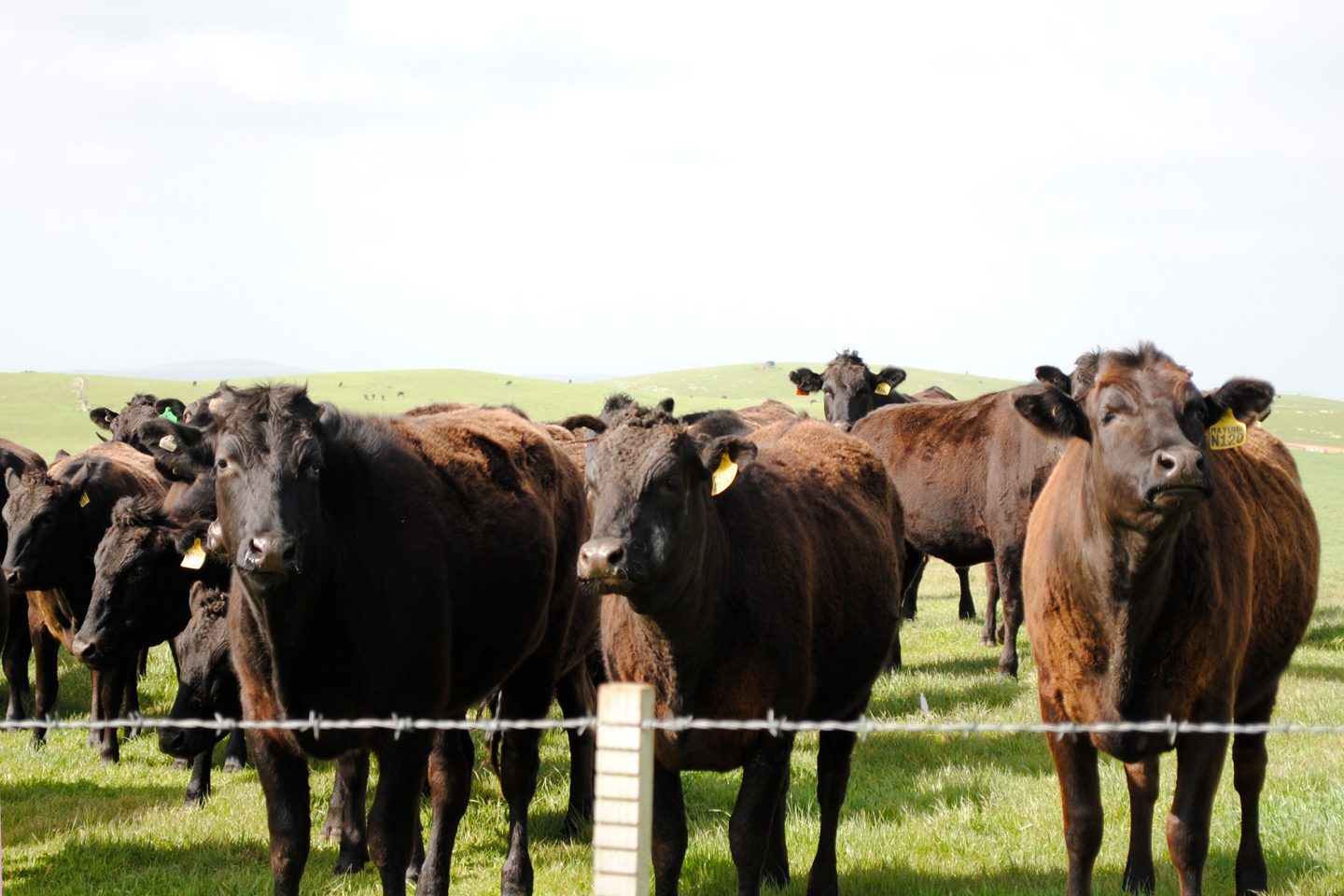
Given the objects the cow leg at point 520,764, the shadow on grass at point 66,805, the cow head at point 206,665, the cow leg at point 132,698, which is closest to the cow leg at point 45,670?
the cow leg at point 132,698

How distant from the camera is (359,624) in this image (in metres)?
5.54

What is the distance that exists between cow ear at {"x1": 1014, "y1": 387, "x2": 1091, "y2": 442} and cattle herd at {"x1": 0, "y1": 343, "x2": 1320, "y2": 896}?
1 cm

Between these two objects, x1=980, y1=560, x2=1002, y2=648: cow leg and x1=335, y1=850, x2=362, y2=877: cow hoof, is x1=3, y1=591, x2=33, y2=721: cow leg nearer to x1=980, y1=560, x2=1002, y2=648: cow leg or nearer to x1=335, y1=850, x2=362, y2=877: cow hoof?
x1=335, y1=850, x2=362, y2=877: cow hoof

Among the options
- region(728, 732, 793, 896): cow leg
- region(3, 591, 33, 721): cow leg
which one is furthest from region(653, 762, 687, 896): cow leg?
region(3, 591, 33, 721): cow leg

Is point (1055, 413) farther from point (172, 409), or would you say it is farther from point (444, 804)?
point (172, 409)

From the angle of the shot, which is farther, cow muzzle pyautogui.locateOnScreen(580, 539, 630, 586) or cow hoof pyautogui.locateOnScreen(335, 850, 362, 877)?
cow hoof pyautogui.locateOnScreen(335, 850, 362, 877)

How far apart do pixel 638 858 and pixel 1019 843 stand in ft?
15.3

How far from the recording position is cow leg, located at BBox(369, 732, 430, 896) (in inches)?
224

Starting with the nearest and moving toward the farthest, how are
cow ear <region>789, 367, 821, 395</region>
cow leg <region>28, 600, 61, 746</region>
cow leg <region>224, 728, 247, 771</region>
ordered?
cow leg <region>224, 728, 247, 771</region>, cow leg <region>28, 600, 61, 746</region>, cow ear <region>789, 367, 821, 395</region>

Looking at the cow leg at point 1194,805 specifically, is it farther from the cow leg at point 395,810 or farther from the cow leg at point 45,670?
the cow leg at point 45,670

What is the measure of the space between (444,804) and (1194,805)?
3437 millimetres

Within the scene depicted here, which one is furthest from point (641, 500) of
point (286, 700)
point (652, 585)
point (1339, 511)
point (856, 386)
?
point (1339, 511)

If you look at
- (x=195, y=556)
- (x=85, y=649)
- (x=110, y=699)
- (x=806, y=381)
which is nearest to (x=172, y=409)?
(x=110, y=699)

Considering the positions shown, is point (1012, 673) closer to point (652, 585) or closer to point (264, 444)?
point (652, 585)
